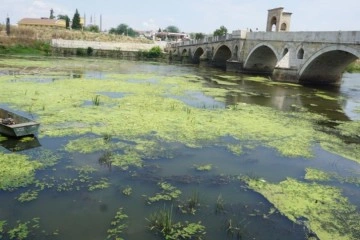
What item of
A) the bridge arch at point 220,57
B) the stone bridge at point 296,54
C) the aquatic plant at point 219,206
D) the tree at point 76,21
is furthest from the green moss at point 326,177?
the tree at point 76,21

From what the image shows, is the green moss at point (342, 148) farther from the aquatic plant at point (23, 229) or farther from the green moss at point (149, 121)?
the aquatic plant at point (23, 229)

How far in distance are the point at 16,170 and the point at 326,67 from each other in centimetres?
2479

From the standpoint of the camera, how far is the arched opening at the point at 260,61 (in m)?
35.1

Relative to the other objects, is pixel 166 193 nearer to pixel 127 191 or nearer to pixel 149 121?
pixel 127 191

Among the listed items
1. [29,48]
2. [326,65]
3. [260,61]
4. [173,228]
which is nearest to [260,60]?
[260,61]

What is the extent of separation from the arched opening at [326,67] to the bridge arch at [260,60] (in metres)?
7.10

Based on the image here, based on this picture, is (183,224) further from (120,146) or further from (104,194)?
(120,146)

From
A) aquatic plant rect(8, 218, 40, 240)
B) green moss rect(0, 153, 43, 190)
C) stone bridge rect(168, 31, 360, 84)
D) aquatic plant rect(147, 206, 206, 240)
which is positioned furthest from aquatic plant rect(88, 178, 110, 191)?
stone bridge rect(168, 31, 360, 84)

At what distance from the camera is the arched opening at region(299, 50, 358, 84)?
80.0 ft

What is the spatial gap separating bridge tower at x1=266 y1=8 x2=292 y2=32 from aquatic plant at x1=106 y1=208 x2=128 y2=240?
110ft

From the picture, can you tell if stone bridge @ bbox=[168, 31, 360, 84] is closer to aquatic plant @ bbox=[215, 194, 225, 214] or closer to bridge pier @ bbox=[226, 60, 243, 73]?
bridge pier @ bbox=[226, 60, 243, 73]

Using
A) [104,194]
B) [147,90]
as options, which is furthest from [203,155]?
[147,90]

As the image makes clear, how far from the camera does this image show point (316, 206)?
6.97m

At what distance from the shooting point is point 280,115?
15.2 m
